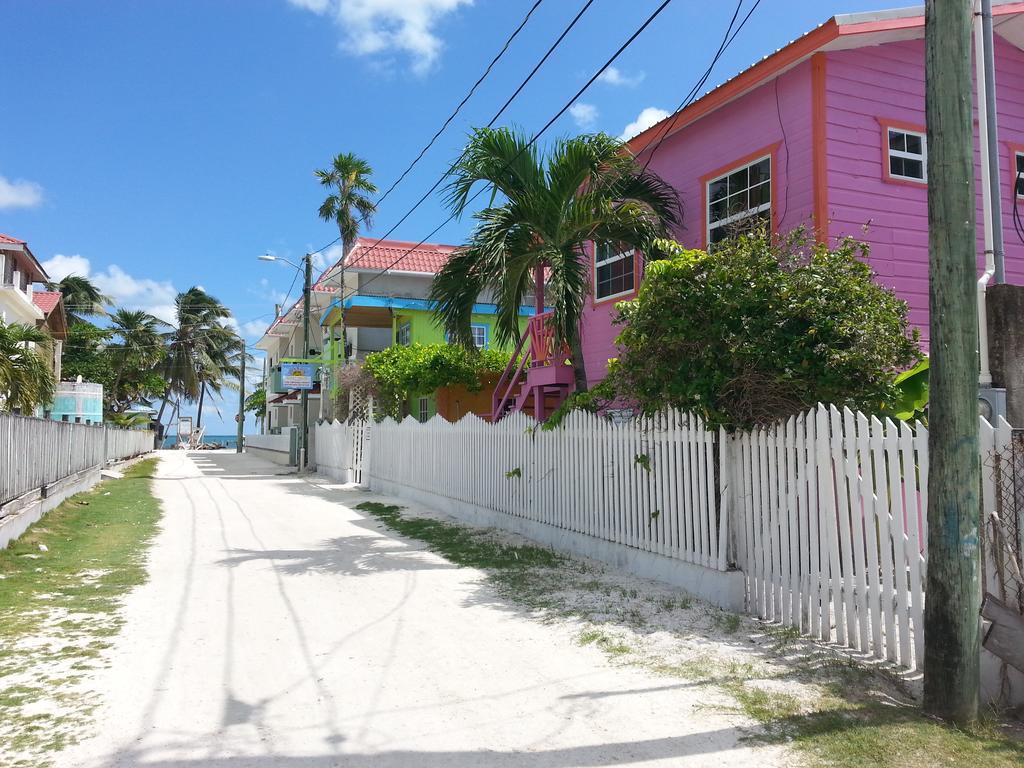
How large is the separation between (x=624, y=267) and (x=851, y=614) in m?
8.17

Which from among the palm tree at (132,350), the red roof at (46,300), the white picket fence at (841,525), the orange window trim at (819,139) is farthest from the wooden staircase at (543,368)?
the palm tree at (132,350)

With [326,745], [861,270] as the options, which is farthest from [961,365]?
[326,745]

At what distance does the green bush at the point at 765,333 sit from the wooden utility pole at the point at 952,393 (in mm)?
1878

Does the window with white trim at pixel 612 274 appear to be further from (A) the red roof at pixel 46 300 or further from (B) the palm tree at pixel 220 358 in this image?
(B) the palm tree at pixel 220 358

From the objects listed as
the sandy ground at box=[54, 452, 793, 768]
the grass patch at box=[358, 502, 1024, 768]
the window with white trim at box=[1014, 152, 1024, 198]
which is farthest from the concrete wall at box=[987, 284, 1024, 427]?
the window with white trim at box=[1014, 152, 1024, 198]

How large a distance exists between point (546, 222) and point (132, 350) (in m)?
51.7

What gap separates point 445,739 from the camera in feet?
13.3

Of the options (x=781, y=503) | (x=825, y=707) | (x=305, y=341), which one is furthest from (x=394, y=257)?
(x=825, y=707)

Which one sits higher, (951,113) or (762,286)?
(951,113)

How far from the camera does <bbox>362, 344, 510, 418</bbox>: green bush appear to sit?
62.0ft

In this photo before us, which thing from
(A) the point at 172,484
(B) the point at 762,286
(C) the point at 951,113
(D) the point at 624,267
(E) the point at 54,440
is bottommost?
(A) the point at 172,484

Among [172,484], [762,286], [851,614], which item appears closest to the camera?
[851,614]

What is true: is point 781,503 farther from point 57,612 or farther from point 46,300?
point 46,300

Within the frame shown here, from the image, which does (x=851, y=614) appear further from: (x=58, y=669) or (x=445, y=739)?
(x=58, y=669)
